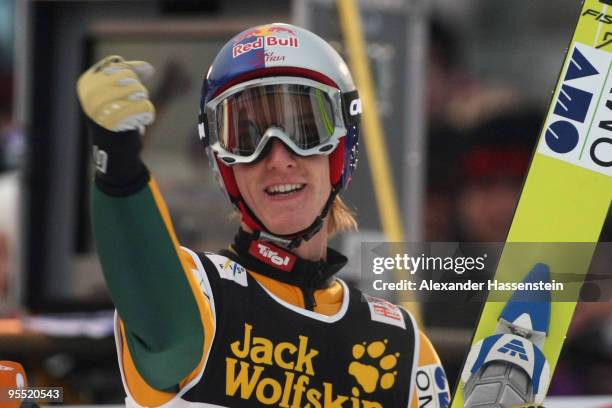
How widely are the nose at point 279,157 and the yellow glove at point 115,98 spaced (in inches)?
29.7

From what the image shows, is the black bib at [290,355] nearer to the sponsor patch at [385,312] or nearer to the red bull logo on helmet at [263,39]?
the sponsor patch at [385,312]

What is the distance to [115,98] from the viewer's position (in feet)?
8.30

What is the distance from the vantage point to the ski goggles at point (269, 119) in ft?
10.8

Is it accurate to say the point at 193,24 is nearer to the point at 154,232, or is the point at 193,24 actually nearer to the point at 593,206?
the point at 593,206

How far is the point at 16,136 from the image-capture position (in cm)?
885

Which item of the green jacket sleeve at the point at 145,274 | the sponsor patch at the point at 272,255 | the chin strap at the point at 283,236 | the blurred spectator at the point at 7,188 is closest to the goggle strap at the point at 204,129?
the chin strap at the point at 283,236

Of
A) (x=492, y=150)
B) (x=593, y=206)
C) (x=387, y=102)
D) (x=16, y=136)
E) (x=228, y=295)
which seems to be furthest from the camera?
(x=16, y=136)

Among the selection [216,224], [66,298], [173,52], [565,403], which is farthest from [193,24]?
[565,403]

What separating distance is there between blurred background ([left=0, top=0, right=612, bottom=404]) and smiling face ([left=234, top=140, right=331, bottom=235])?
150 inches

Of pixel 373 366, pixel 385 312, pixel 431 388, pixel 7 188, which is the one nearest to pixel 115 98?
pixel 373 366

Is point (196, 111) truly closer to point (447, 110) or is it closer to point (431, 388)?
point (447, 110)

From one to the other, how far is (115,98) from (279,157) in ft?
2.70

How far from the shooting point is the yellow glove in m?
2.53

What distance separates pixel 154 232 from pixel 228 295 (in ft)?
2.13
